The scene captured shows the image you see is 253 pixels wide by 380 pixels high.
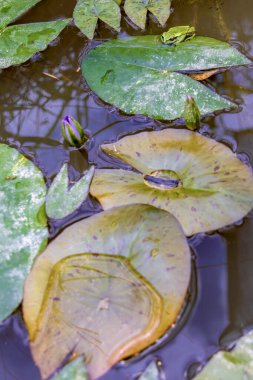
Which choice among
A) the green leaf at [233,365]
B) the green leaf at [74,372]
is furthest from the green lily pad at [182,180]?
the green leaf at [74,372]

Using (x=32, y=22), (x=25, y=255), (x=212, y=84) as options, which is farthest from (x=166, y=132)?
(x=32, y=22)

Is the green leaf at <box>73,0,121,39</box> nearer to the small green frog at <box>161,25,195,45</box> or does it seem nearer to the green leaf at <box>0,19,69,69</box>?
the green leaf at <box>0,19,69,69</box>

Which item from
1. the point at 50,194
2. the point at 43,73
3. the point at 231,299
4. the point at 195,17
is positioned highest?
the point at 195,17

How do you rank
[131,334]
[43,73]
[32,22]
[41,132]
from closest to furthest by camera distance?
[131,334]
[41,132]
[43,73]
[32,22]

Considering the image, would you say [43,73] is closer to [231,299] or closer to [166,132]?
[166,132]

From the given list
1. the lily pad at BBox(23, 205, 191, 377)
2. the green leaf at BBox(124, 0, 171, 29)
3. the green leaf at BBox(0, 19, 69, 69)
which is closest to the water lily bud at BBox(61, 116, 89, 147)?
the lily pad at BBox(23, 205, 191, 377)

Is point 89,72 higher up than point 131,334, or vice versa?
point 89,72
